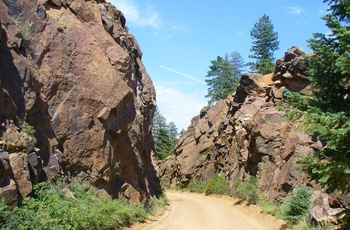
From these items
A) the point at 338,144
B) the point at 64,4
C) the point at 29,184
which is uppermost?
the point at 64,4

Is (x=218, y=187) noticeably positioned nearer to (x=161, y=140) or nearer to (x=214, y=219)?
(x=214, y=219)

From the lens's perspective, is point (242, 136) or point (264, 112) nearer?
point (264, 112)

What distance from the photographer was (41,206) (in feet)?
33.4

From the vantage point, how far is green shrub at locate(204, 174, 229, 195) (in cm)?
2847

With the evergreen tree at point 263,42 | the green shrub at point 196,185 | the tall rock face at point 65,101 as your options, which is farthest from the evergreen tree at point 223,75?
the tall rock face at point 65,101

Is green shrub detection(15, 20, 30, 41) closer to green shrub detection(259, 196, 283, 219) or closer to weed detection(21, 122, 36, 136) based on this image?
weed detection(21, 122, 36, 136)

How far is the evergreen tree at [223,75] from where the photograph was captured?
62.7 m

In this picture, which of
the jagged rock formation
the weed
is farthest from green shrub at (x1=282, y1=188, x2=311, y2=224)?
the weed

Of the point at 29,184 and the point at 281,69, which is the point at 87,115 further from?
the point at 281,69

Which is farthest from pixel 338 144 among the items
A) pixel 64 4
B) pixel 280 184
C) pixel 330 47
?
pixel 64 4

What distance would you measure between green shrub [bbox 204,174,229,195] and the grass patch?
14191 mm

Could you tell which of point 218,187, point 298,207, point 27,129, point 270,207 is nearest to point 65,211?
point 27,129

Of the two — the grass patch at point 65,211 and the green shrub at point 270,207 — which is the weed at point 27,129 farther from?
the green shrub at point 270,207

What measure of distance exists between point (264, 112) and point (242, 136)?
12.5ft
